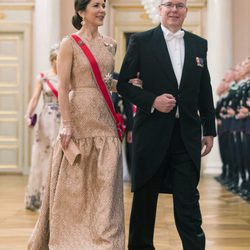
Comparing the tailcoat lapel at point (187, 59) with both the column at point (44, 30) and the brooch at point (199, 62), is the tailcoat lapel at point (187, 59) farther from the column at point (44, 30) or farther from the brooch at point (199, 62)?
the column at point (44, 30)

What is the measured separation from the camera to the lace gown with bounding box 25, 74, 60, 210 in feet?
26.8

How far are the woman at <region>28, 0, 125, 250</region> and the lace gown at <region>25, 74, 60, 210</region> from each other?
3637 millimetres

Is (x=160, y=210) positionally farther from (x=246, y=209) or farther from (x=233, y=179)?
(x=233, y=179)

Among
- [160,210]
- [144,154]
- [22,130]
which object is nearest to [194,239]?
[144,154]

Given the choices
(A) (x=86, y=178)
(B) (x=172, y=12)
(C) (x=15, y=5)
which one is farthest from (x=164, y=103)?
(C) (x=15, y=5)

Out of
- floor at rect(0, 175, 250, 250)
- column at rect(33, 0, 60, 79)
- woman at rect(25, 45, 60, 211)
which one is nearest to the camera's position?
floor at rect(0, 175, 250, 250)

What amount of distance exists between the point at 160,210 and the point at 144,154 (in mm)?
4122

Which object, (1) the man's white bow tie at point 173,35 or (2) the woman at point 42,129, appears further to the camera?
(2) the woman at point 42,129

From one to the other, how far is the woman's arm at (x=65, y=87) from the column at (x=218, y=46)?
33.0 feet

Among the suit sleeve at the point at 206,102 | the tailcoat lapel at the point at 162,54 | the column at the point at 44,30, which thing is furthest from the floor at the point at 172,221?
the column at the point at 44,30

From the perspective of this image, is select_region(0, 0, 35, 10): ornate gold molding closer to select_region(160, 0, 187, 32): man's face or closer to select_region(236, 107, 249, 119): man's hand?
select_region(236, 107, 249, 119): man's hand

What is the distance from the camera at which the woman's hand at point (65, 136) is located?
14.4ft

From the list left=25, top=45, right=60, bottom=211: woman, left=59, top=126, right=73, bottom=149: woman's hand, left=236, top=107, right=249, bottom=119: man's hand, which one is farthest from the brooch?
left=236, top=107, right=249, bottom=119: man's hand

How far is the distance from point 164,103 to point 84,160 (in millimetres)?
588
